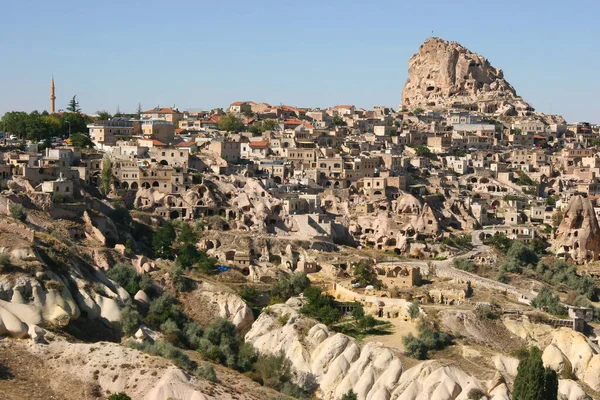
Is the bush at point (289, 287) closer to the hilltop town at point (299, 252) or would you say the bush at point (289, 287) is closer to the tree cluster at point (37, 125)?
the hilltop town at point (299, 252)

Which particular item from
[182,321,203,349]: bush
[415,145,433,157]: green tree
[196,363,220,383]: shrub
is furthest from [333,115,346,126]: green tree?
[196,363,220,383]: shrub

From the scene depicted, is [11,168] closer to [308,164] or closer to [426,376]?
[308,164]

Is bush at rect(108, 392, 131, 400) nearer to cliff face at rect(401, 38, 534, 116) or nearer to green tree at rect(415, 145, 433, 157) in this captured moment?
green tree at rect(415, 145, 433, 157)

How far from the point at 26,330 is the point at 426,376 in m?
14.6

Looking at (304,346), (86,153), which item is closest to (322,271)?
(304,346)

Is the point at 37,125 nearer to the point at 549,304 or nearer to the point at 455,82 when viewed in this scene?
the point at 549,304

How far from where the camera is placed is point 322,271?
178ft

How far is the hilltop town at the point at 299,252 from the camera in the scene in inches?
1549

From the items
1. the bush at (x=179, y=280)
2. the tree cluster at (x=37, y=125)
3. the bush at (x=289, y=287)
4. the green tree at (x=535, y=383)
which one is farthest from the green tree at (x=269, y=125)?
the green tree at (x=535, y=383)

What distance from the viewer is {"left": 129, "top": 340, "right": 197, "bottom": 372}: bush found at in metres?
36.8

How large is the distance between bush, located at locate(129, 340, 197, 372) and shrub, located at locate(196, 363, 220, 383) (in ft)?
1.34

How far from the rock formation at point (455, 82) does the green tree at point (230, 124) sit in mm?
33991

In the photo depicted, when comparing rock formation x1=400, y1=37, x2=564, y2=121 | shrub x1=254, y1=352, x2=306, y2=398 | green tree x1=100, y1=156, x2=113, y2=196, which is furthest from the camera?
rock formation x1=400, y1=37, x2=564, y2=121

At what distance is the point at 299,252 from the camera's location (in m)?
56.2
